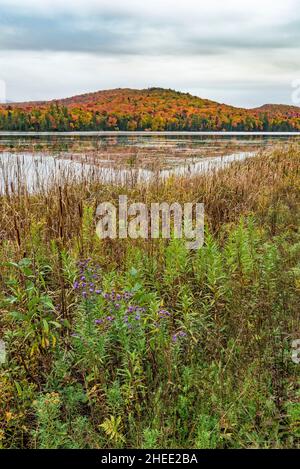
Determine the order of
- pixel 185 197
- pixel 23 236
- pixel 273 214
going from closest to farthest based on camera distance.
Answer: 1. pixel 23 236
2. pixel 273 214
3. pixel 185 197

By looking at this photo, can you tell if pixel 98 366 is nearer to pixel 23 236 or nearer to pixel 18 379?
pixel 18 379

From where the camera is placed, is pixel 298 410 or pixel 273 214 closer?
pixel 298 410

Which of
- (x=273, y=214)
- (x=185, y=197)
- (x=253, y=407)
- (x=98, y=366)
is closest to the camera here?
(x=253, y=407)

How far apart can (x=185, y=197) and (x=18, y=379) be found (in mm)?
4318

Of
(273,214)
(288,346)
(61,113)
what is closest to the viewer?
(288,346)

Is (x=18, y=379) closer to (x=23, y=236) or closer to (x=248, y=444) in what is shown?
(x=248, y=444)

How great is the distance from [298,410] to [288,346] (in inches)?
29.7

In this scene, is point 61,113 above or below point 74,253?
above

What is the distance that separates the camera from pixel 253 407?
93.9 inches

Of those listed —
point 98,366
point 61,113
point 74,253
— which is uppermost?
point 61,113

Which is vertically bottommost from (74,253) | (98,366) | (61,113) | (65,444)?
(65,444)

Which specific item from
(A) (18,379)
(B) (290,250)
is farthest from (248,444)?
(B) (290,250)
